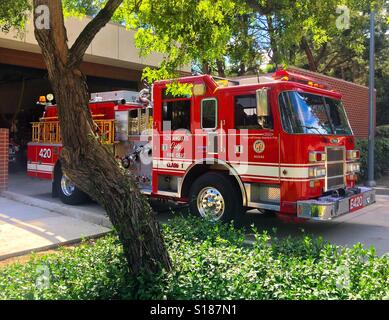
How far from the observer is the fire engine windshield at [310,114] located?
7031 millimetres

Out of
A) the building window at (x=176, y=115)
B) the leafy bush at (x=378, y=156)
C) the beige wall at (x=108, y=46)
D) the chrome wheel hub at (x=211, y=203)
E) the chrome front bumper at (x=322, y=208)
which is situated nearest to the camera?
the chrome front bumper at (x=322, y=208)

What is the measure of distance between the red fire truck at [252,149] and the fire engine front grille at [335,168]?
0.02 meters

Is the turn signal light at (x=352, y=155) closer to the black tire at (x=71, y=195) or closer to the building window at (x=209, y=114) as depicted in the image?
the building window at (x=209, y=114)

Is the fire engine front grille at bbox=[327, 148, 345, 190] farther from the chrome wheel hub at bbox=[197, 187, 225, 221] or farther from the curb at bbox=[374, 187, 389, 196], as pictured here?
the curb at bbox=[374, 187, 389, 196]

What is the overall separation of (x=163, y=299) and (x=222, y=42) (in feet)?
10.4

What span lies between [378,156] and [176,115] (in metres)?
9.80

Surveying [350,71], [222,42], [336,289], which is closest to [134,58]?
[222,42]

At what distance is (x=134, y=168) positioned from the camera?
9500 mm

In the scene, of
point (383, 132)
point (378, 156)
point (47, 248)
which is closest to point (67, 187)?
point (47, 248)

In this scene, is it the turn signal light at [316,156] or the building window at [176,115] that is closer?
the turn signal light at [316,156]

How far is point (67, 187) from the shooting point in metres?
10.3

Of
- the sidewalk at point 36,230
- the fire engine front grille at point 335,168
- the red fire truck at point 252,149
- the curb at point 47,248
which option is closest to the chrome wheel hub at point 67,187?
the sidewalk at point 36,230

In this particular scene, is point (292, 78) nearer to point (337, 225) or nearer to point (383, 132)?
point (337, 225)
